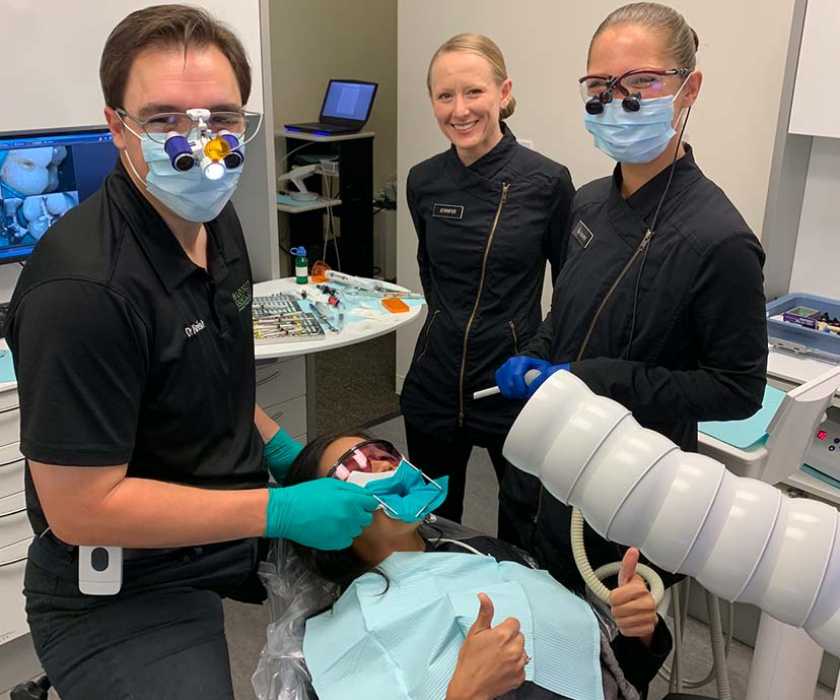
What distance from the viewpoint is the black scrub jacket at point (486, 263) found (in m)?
2.00

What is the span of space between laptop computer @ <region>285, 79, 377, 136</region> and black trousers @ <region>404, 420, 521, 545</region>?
2.95 m

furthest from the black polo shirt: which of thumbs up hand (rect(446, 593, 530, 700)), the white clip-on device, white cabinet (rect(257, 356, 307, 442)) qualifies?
white cabinet (rect(257, 356, 307, 442))

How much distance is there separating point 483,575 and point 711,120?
6.01 feet

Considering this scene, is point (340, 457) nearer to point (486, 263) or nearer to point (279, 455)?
point (279, 455)

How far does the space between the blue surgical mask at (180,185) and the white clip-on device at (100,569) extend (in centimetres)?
52

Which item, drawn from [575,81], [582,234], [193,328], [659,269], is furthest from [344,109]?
[193,328]

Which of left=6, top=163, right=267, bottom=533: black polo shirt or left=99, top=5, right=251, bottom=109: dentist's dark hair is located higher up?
left=99, top=5, right=251, bottom=109: dentist's dark hair

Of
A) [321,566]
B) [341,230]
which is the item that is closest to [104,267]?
[321,566]

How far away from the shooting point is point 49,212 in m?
2.26

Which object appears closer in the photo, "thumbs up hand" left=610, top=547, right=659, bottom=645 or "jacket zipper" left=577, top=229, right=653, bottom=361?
"thumbs up hand" left=610, top=547, right=659, bottom=645

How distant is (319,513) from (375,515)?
221mm

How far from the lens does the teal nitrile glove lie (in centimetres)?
124

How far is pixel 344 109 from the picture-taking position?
191 inches

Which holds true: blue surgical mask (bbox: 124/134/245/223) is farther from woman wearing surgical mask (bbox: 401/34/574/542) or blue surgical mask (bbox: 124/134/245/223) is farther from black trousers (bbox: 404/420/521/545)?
black trousers (bbox: 404/420/521/545)
